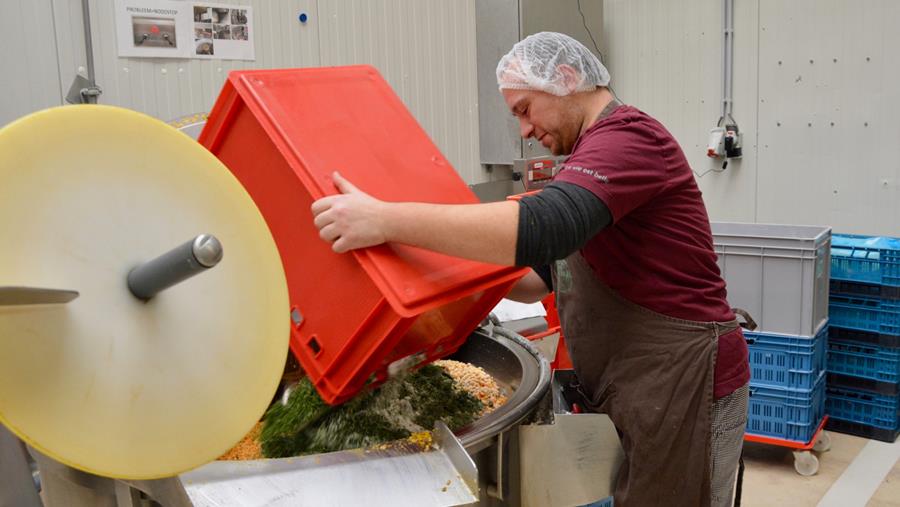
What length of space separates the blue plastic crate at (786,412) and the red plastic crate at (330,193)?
2257mm

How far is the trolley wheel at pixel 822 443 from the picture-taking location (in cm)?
330

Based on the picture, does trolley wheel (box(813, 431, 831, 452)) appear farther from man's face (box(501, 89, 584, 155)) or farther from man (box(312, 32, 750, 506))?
man's face (box(501, 89, 584, 155))

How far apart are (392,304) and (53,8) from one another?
2002mm

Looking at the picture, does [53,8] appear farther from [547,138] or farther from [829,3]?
[829,3]

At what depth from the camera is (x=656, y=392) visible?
1.49 meters

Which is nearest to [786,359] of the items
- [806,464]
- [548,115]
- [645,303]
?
[806,464]

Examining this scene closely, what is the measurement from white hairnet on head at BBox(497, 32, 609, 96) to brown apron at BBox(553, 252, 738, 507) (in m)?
0.36

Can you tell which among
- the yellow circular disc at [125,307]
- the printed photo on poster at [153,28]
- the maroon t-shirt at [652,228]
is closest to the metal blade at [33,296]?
the yellow circular disc at [125,307]

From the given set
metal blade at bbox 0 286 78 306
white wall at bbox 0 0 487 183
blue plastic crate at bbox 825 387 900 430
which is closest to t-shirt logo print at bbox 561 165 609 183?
metal blade at bbox 0 286 78 306

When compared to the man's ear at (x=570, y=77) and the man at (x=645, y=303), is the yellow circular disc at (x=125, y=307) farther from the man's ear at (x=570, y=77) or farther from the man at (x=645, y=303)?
the man's ear at (x=570, y=77)

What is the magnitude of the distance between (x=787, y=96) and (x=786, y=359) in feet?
5.56

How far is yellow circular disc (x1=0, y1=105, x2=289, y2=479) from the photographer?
2.09 ft

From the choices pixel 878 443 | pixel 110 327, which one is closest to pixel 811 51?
pixel 878 443

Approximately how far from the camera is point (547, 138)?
1585mm
